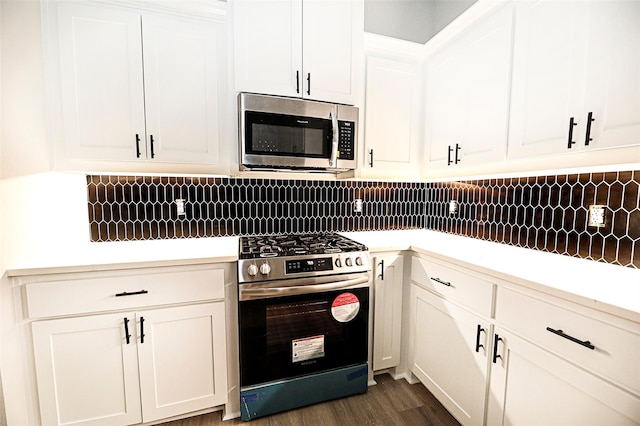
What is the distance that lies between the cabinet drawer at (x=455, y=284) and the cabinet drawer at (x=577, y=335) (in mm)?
82

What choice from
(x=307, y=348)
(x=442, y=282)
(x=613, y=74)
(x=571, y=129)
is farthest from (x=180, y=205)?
(x=613, y=74)

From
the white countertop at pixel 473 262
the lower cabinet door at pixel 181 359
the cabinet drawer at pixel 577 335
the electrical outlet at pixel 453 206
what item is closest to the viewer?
the cabinet drawer at pixel 577 335

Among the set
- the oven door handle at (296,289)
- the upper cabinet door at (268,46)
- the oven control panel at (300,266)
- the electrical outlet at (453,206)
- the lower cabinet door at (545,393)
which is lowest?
the lower cabinet door at (545,393)

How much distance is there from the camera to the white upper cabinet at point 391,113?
1995 mm

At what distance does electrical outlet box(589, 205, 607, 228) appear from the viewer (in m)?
1.35

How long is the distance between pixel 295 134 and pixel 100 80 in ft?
3.50

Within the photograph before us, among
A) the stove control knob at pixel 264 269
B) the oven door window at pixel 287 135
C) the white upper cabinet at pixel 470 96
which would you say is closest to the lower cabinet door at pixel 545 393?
the white upper cabinet at pixel 470 96

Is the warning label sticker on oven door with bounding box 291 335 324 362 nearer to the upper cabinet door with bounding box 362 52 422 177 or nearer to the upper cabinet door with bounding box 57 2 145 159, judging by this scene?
the upper cabinet door with bounding box 362 52 422 177

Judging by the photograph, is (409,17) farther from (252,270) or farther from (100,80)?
(252,270)

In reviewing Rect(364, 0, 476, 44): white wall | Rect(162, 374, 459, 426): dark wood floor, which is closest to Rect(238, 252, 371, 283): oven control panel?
Rect(162, 374, 459, 426): dark wood floor

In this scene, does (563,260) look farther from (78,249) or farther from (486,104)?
(78,249)

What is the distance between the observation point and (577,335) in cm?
97

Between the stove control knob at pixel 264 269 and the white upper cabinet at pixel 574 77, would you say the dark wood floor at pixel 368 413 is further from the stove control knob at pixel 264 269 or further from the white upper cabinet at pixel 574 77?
the white upper cabinet at pixel 574 77

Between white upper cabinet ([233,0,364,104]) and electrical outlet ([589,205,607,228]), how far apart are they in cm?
140
